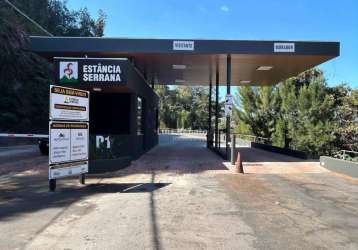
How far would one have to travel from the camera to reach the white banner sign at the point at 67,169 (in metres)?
13.5

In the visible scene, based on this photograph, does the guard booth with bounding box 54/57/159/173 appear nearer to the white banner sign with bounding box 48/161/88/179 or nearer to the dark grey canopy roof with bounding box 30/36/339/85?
the dark grey canopy roof with bounding box 30/36/339/85

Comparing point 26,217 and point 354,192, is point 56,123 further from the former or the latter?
point 354,192

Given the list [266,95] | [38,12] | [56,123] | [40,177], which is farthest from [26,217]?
[38,12]

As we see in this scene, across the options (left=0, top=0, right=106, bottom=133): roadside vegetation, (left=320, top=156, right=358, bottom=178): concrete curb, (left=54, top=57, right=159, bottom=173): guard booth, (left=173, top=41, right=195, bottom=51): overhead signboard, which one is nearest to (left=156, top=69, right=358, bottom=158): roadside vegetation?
(left=320, top=156, right=358, bottom=178): concrete curb

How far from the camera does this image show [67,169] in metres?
14.1

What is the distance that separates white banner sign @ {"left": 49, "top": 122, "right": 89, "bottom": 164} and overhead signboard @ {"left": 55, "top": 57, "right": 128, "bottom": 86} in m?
5.30

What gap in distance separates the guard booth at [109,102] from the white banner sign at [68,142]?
313 cm

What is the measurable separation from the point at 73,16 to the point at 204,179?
62.2 metres

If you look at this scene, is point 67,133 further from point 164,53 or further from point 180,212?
point 164,53

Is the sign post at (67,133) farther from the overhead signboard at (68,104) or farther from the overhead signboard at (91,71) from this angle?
the overhead signboard at (91,71)

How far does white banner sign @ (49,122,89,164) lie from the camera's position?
1359cm

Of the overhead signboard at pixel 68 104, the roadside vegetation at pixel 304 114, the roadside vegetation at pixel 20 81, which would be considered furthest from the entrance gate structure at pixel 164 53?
the roadside vegetation at pixel 20 81

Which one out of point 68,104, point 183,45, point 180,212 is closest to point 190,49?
point 183,45

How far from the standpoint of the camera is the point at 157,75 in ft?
109
